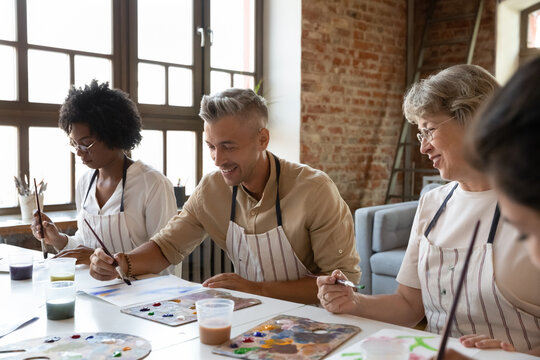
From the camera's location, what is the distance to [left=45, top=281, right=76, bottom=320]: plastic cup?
1644mm

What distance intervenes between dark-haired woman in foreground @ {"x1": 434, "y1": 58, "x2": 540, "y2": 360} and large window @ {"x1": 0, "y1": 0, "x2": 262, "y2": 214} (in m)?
3.35

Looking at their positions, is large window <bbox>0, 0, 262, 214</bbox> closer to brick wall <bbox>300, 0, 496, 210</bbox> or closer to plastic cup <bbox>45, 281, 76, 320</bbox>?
brick wall <bbox>300, 0, 496, 210</bbox>

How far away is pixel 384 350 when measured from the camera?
1307 millimetres

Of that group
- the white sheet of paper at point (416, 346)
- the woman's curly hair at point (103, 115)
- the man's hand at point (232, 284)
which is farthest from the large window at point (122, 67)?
Result: the white sheet of paper at point (416, 346)

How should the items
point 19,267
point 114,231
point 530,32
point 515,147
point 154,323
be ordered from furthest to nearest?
point 530,32, point 114,231, point 19,267, point 154,323, point 515,147

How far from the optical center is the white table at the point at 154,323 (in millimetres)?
1396

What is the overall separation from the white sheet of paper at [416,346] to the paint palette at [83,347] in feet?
1.61

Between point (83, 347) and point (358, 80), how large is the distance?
4.23 m

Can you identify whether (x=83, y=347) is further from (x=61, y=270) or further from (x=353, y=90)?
(x=353, y=90)

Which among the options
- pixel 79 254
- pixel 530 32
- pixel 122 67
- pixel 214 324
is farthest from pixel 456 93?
pixel 530 32

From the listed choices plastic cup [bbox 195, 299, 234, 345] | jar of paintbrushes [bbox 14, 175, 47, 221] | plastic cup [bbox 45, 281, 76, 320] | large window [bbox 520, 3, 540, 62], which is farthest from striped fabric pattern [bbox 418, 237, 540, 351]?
large window [bbox 520, 3, 540, 62]

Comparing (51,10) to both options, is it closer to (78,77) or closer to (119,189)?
(78,77)

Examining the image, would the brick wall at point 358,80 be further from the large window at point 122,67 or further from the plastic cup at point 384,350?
the plastic cup at point 384,350

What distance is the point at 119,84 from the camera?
3943 mm
